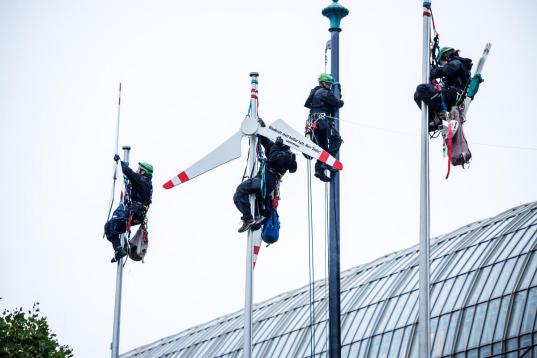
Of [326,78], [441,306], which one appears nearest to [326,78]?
[326,78]

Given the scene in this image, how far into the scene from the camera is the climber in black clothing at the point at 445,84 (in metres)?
31.2

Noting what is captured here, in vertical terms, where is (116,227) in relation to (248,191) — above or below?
below

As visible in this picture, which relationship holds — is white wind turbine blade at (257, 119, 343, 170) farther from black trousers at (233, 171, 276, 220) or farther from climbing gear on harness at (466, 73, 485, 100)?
climbing gear on harness at (466, 73, 485, 100)

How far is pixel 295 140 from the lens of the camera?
1275 inches

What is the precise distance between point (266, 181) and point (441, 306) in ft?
69.6

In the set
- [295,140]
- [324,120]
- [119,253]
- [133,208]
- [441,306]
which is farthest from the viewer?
[441,306]

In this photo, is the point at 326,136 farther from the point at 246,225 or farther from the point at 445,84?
the point at 445,84

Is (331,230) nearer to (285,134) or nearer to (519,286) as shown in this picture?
(285,134)

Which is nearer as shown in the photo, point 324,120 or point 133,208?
point 324,120

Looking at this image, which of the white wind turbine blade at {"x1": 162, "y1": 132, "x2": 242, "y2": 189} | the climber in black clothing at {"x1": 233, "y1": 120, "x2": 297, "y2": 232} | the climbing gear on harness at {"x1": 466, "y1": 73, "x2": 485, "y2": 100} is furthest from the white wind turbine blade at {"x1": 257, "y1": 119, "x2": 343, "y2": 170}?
the climbing gear on harness at {"x1": 466, "y1": 73, "x2": 485, "y2": 100}

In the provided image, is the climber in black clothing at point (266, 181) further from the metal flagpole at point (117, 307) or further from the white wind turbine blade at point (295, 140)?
the metal flagpole at point (117, 307)

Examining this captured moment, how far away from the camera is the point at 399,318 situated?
53.9m

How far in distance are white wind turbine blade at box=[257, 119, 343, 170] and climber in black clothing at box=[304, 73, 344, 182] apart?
1.15 m

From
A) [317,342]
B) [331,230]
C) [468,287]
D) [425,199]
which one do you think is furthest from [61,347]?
[425,199]
